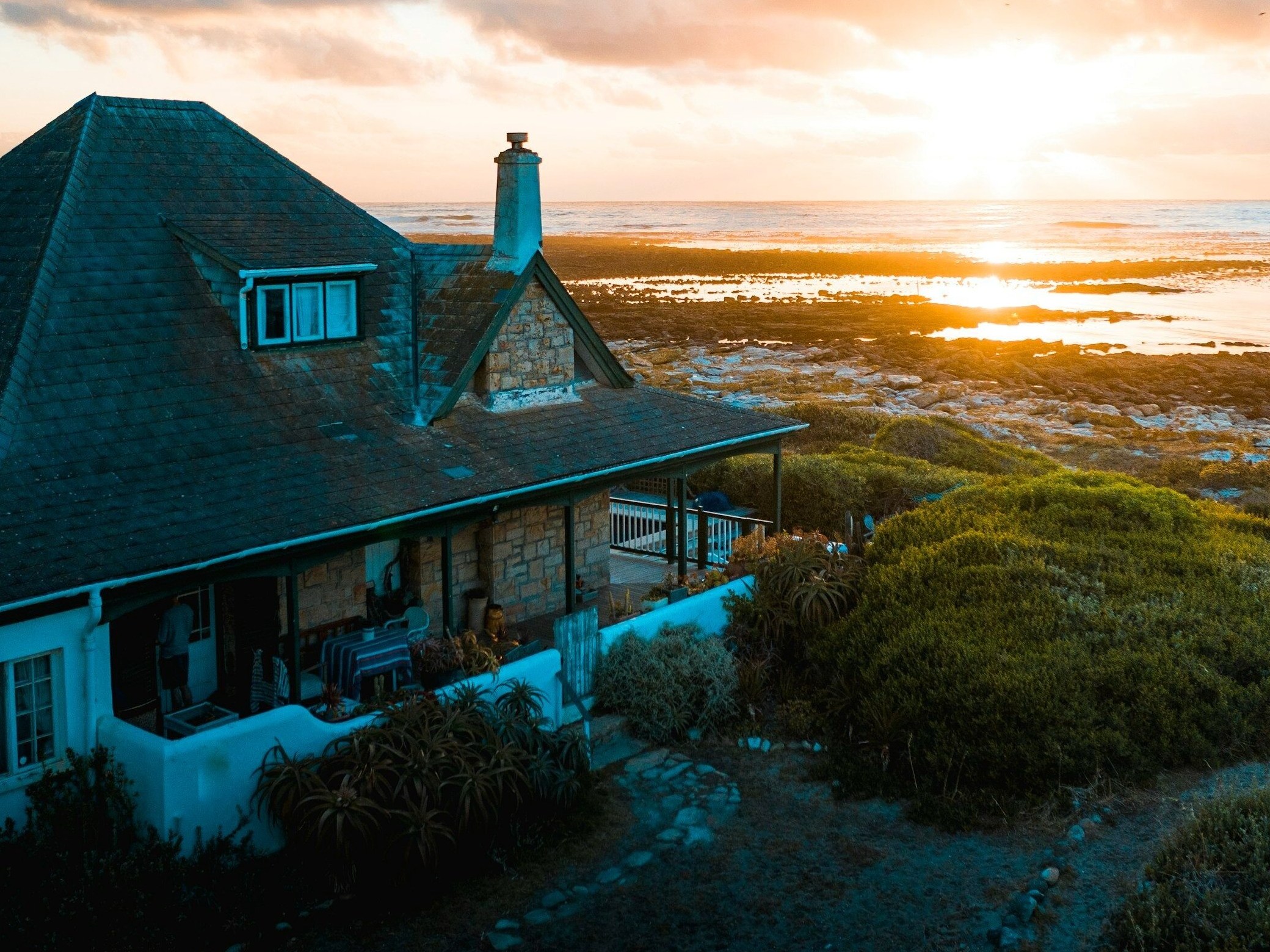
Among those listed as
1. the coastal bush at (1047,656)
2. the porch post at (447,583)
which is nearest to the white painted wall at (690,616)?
the coastal bush at (1047,656)

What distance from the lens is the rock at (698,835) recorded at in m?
13.3

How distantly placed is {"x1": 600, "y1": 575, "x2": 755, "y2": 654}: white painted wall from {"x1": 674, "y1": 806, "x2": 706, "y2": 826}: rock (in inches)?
114

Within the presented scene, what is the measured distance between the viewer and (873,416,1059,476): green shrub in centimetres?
3319

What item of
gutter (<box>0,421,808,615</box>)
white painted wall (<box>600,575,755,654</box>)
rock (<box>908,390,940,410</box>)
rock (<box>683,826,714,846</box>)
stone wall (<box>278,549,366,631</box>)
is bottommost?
rock (<box>683,826,714,846</box>)

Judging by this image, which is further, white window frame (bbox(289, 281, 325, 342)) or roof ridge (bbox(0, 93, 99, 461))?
white window frame (bbox(289, 281, 325, 342))

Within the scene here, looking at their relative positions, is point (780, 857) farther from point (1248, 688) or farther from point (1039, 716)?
point (1248, 688)

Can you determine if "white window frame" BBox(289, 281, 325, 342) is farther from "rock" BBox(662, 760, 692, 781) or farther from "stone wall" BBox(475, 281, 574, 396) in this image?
"rock" BBox(662, 760, 692, 781)

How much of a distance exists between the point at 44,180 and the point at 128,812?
770cm

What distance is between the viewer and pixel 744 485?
2711 centimetres

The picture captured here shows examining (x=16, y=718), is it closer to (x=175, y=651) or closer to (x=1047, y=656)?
(x=175, y=651)

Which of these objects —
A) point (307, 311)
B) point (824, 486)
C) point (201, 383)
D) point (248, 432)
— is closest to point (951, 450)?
point (824, 486)

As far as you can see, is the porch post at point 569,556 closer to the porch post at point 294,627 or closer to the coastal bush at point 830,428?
the porch post at point 294,627

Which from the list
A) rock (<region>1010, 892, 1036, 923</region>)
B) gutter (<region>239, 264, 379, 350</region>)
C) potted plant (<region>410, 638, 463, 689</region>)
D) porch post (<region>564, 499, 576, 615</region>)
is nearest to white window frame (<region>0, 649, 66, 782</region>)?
→ potted plant (<region>410, 638, 463, 689</region>)

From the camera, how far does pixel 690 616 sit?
17.7 m
